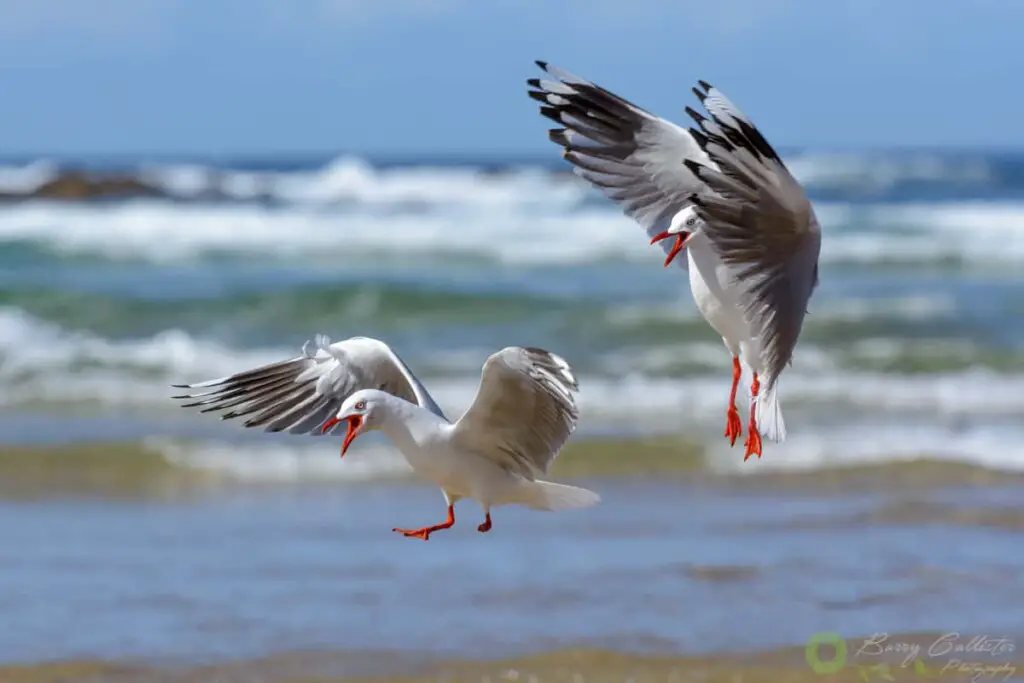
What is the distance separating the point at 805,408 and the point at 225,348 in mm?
5508

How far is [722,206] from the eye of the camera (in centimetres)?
357

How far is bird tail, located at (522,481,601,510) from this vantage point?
3.38 m

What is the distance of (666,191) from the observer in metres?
4.55

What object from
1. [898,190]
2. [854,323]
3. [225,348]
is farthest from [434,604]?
[898,190]

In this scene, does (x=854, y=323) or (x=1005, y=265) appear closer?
(x=854, y=323)

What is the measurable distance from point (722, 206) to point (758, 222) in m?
0.16

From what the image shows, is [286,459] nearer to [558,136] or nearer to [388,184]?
[558,136]

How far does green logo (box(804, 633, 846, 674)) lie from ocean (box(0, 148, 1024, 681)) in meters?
0.15

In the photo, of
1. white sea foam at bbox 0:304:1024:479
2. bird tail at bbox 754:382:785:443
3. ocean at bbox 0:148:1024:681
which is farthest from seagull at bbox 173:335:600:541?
white sea foam at bbox 0:304:1024:479

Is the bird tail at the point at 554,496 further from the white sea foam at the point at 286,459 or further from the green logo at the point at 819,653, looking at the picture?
the white sea foam at the point at 286,459

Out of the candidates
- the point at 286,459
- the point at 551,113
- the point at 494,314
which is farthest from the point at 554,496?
the point at 494,314

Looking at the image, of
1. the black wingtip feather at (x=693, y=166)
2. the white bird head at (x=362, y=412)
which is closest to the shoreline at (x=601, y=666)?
the black wingtip feather at (x=693, y=166)

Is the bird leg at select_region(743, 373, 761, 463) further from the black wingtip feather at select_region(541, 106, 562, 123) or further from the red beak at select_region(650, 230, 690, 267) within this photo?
the black wingtip feather at select_region(541, 106, 562, 123)

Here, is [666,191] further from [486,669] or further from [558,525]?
[558,525]
